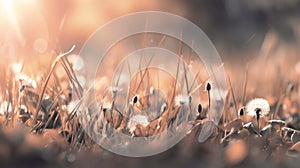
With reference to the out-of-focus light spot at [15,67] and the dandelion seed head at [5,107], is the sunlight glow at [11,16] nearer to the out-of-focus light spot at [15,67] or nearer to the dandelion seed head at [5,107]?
the out-of-focus light spot at [15,67]

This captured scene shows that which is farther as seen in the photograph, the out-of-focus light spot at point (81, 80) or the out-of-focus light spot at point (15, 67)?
the out-of-focus light spot at point (81, 80)

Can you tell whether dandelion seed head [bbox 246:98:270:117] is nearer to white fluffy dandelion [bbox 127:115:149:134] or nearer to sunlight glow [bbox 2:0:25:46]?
white fluffy dandelion [bbox 127:115:149:134]

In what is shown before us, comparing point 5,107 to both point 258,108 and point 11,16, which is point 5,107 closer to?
point 258,108

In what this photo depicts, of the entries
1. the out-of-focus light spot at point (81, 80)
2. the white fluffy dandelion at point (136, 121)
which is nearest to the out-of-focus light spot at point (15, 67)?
the out-of-focus light spot at point (81, 80)

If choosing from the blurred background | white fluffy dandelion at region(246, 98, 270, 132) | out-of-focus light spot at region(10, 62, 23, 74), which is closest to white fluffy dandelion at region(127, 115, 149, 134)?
white fluffy dandelion at region(246, 98, 270, 132)

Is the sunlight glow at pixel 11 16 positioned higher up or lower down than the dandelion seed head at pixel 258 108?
higher up

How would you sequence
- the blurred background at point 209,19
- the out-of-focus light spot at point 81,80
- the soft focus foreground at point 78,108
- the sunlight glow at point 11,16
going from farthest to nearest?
the blurred background at point 209,19 → the sunlight glow at point 11,16 → the out-of-focus light spot at point 81,80 → the soft focus foreground at point 78,108

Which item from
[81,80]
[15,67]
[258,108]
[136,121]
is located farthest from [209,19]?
[136,121]

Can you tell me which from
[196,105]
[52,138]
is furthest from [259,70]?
[52,138]

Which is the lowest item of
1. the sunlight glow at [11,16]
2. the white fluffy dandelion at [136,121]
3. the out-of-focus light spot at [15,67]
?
the white fluffy dandelion at [136,121]

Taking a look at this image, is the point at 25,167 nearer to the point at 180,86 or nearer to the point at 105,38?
the point at 180,86
